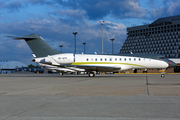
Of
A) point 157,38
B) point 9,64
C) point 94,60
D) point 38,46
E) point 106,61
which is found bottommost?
point 106,61

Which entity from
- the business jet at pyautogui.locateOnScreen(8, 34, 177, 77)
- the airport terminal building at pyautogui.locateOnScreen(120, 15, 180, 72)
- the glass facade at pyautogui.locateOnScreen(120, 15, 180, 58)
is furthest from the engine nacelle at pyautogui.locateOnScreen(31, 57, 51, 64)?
the glass facade at pyautogui.locateOnScreen(120, 15, 180, 58)

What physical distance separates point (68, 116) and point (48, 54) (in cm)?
3044

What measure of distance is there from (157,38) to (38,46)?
12302 centimetres

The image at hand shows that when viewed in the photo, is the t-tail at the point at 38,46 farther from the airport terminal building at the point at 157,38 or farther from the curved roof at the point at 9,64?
the curved roof at the point at 9,64

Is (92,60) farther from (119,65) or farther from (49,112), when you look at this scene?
(49,112)

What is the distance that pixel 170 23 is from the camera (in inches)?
5448

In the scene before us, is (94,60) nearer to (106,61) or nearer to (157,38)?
(106,61)

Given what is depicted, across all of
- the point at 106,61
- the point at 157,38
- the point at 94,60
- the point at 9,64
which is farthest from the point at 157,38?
the point at 94,60

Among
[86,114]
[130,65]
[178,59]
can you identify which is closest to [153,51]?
[178,59]

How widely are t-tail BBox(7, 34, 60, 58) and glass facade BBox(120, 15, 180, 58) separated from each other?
109 m

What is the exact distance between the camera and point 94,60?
34.8 meters

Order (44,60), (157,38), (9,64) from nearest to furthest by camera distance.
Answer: (44,60)
(157,38)
(9,64)

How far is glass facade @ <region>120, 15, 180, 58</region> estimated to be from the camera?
134125 mm

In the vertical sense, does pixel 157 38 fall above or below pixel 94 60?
above
